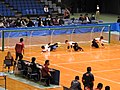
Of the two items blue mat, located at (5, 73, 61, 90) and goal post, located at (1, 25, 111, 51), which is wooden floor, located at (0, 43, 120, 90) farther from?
goal post, located at (1, 25, 111, 51)

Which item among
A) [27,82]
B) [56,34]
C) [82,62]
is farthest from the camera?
[56,34]

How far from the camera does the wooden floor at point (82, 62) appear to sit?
19625 mm

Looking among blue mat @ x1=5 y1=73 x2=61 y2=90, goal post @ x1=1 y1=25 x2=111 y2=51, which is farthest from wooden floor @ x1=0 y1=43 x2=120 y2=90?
goal post @ x1=1 y1=25 x2=111 y2=51

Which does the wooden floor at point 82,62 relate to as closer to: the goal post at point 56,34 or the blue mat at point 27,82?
the blue mat at point 27,82

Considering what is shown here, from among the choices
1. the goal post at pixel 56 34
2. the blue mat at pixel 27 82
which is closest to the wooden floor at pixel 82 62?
the blue mat at pixel 27 82

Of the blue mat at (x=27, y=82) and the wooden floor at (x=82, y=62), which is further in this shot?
the wooden floor at (x=82, y=62)

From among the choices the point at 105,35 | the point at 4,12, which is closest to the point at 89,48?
the point at 105,35

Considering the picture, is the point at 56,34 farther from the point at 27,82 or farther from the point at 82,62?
the point at 27,82

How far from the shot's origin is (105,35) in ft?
117

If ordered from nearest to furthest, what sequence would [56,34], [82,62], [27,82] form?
[27,82]
[82,62]
[56,34]

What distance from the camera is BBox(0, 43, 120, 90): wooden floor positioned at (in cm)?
1962

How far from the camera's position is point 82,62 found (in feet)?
80.8

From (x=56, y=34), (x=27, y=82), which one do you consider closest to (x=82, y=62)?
(x=27, y=82)

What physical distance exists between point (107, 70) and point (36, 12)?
25411 millimetres
